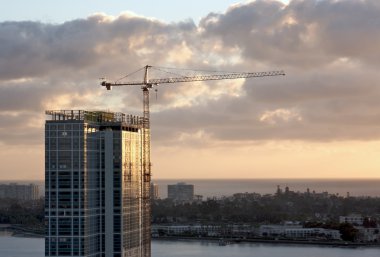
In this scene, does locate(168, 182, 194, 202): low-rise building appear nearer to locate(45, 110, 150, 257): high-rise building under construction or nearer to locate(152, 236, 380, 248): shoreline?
locate(152, 236, 380, 248): shoreline

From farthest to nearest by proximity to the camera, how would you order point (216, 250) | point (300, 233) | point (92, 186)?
point (300, 233) → point (216, 250) → point (92, 186)

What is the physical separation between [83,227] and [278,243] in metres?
30.0

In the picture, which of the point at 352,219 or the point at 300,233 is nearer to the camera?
the point at 300,233

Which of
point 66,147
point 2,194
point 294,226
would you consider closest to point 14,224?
point 294,226

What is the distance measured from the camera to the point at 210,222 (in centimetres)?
6525

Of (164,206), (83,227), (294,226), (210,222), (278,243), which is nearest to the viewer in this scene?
(83,227)

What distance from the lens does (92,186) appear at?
21.6 metres

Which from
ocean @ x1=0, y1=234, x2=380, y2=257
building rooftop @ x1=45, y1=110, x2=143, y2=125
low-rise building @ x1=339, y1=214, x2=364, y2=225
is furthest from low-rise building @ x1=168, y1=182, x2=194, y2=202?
building rooftop @ x1=45, y1=110, x2=143, y2=125

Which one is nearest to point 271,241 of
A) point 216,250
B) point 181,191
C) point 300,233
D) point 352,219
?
point 300,233

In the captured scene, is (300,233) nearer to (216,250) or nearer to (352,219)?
(216,250)

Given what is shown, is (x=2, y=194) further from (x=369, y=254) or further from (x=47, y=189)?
(x=47, y=189)

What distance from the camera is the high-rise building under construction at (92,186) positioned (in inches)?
832

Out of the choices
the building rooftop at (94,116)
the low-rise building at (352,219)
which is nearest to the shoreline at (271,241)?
the low-rise building at (352,219)

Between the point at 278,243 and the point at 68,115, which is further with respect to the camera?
the point at 278,243
